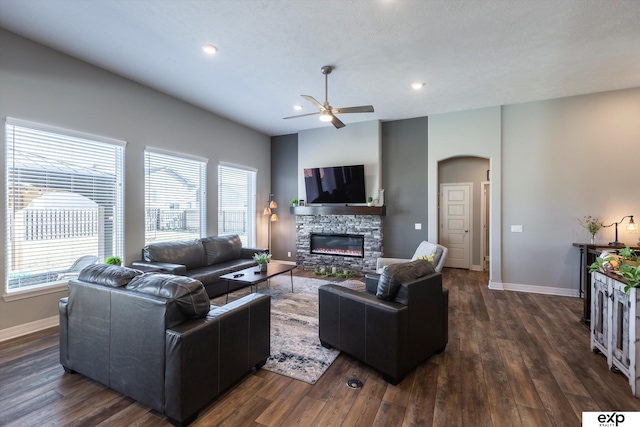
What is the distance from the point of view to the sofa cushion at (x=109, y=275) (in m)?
2.12

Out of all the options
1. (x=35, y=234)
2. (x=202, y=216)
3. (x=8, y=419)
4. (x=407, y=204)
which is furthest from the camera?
(x=407, y=204)

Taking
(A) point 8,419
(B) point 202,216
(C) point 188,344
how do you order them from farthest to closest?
(B) point 202,216 < (A) point 8,419 < (C) point 188,344

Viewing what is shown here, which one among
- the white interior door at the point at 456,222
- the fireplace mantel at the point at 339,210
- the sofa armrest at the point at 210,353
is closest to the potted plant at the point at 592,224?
the white interior door at the point at 456,222

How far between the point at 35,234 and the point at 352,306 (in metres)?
3.86

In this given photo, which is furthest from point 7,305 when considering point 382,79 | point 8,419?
point 382,79

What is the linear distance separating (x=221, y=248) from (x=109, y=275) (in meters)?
3.19

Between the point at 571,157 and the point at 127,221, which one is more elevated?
the point at 571,157

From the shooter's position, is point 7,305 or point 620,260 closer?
point 620,260

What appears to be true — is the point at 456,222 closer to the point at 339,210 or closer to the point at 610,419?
the point at 339,210

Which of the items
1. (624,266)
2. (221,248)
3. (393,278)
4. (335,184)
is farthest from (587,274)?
(221,248)

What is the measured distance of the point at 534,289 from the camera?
5105 millimetres

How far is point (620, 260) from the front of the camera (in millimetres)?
2617

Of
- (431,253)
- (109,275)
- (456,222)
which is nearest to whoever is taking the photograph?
(109,275)

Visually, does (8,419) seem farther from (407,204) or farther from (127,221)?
(407,204)
